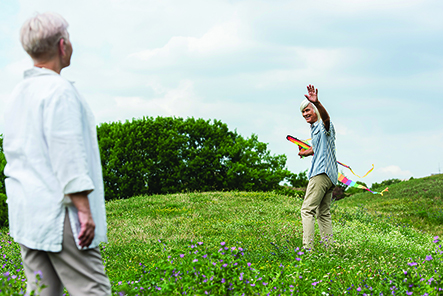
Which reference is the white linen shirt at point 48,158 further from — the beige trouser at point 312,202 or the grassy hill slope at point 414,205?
the grassy hill slope at point 414,205

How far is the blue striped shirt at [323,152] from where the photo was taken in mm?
5898

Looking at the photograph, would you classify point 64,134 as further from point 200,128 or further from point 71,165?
point 200,128

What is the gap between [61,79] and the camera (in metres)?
2.41

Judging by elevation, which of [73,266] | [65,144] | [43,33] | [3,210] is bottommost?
[3,210]

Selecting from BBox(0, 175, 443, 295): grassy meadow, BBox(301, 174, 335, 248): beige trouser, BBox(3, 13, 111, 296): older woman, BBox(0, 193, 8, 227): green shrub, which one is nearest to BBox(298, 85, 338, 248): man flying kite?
BBox(301, 174, 335, 248): beige trouser

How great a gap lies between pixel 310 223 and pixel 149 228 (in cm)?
510

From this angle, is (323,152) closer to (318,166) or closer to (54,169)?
(318,166)

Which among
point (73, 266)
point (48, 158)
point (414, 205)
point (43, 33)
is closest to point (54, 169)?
point (48, 158)

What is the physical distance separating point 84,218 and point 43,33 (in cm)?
117

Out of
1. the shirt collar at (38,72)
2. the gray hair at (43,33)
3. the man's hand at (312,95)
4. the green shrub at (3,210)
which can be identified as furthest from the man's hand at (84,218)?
the green shrub at (3,210)

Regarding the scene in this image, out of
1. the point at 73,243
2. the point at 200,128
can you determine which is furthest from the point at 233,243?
the point at 200,128

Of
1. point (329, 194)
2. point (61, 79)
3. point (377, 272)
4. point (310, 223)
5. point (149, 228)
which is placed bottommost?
point (149, 228)

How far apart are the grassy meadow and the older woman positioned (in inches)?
25.2

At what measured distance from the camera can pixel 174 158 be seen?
1839 cm
